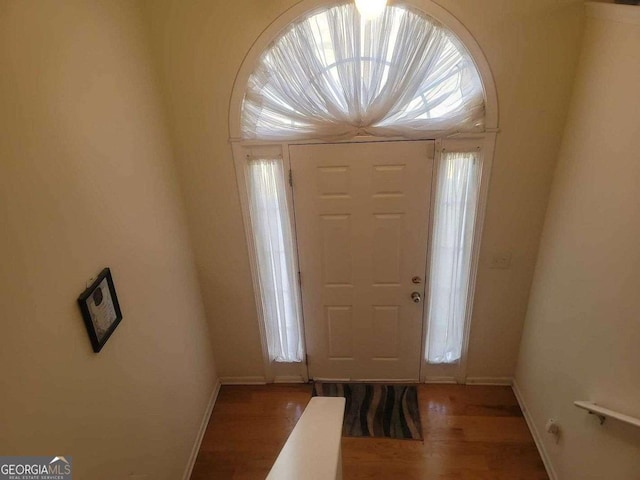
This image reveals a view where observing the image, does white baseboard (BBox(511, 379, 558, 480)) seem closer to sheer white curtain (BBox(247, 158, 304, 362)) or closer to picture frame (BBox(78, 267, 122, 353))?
sheer white curtain (BBox(247, 158, 304, 362))

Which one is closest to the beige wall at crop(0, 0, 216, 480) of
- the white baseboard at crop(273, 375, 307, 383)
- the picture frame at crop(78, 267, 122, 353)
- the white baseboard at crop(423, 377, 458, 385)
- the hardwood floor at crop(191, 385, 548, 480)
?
the picture frame at crop(78, 267, 122, 353)

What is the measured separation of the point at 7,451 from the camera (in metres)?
1.30

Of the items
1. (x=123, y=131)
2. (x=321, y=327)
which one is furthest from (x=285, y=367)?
(x=123, y=131)

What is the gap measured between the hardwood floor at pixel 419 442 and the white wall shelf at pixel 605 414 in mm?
877

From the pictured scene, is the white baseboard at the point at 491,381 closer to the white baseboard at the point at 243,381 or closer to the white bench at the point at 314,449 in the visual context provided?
the white baseboard at the point at 243,381

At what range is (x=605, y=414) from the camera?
2.00m

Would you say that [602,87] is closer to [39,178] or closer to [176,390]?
[39,178]

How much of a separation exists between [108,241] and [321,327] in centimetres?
183

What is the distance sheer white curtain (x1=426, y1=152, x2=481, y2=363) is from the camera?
272cm

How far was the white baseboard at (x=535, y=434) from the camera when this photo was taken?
8.88 feet

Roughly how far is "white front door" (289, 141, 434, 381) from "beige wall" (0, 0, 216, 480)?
0.93m

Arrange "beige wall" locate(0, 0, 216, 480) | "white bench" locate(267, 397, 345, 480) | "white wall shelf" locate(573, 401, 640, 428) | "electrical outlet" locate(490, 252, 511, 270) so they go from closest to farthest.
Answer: "white bench" locate(267, 397, 345, 480) → "beige wall" locate(0, 0, 216, 480) → "white wall shelf" locate(573, 401, 640, 428) → "electrical outlet" locate(490, 252, 511, 270)

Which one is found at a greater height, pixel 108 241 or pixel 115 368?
pixel 108 241

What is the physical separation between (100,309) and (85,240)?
0.31m
